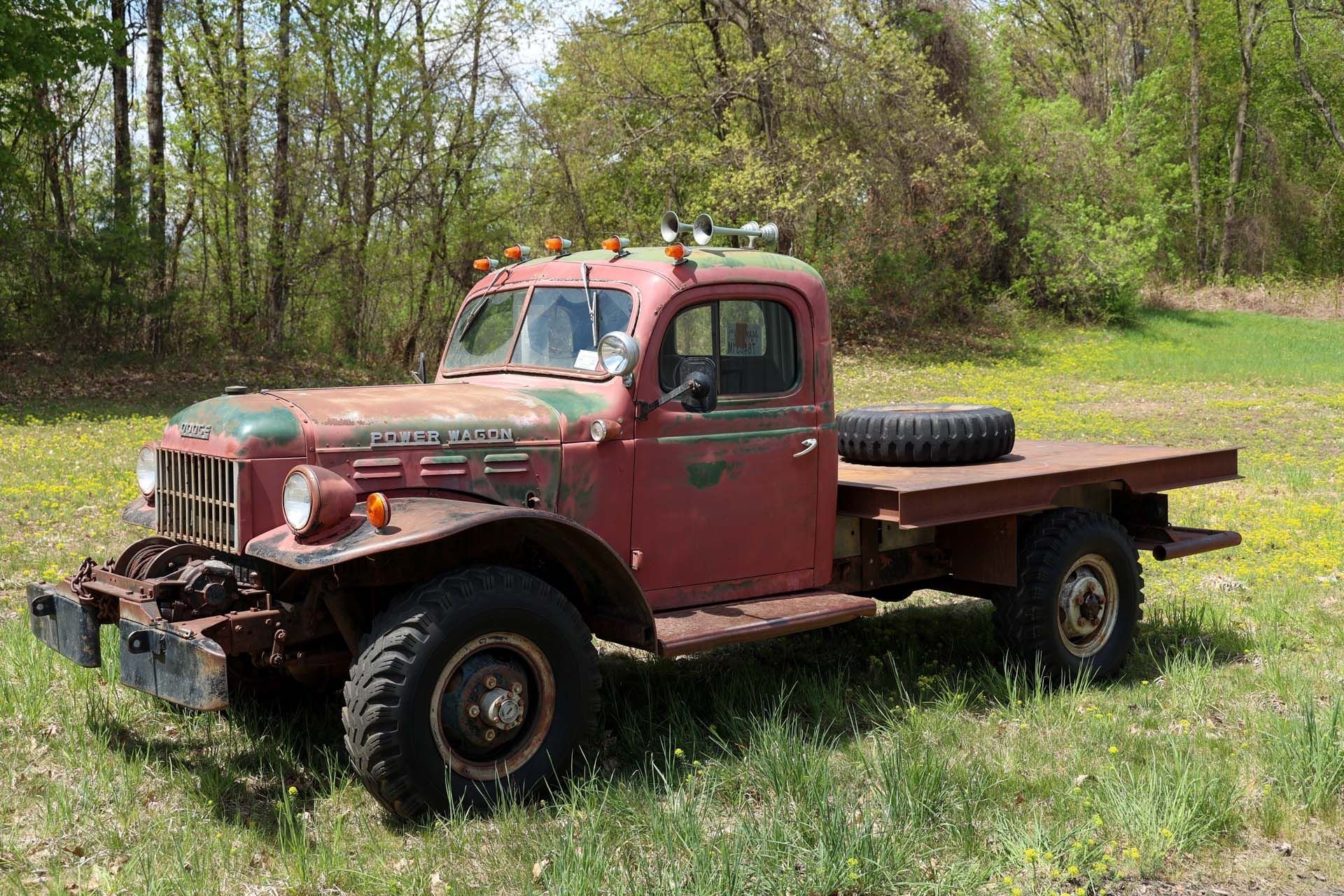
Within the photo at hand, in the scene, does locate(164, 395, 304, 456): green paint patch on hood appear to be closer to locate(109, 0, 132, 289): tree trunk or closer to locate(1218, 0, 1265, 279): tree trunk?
locate(109, 0, 132, 289): tree trunk

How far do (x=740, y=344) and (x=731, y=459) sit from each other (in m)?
0.52

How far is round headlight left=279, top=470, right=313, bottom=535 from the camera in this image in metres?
4.14

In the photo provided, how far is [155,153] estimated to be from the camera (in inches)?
839

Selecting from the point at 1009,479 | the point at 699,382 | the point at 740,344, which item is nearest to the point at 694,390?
the point at 699,382

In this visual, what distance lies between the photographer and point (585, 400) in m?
4.99

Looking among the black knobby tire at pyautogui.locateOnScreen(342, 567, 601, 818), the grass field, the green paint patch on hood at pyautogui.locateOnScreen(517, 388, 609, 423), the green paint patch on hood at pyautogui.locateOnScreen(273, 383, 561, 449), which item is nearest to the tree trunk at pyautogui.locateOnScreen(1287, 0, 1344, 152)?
the grass field

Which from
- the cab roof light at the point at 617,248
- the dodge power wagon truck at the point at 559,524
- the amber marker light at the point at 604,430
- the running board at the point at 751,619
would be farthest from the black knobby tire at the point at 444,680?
the cab roof light at the point at 617,248

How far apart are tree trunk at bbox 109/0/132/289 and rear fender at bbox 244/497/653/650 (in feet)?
59.1

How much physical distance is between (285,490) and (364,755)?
945 millimetres

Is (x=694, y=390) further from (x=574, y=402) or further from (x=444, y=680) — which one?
(x=444, y=680)

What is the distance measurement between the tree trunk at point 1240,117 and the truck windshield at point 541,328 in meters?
43.2

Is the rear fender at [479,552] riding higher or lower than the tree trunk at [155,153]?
lower

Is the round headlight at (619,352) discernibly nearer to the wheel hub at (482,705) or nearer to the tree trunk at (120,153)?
the wheel hub at (482,705)

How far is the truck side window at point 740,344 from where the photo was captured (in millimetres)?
5180
